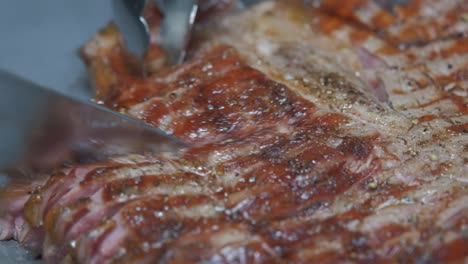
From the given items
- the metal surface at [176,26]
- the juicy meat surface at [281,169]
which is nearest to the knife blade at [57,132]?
the juicy meat surface at [281,169]

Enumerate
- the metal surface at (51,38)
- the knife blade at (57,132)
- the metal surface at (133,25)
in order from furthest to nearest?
the metal surface at (51,38), the metal surface at (133,25), the knife blade at (57,132)

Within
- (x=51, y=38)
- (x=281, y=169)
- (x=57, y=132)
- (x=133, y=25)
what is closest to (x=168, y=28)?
(x=133, y=25)

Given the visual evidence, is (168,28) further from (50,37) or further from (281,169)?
(281,169)

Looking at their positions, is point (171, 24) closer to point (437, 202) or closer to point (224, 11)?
point (224, 11)

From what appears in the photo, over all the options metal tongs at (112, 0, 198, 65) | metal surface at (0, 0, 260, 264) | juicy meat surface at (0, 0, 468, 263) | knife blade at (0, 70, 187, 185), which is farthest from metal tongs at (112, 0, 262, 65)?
knife blade at (0, 70, 187, 185)

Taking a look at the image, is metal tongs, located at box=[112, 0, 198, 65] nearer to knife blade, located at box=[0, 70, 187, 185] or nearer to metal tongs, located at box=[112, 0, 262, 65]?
metal tongs, located at box=[112, 0, 262, 65]

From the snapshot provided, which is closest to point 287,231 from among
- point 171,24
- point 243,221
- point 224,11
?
point 243,221

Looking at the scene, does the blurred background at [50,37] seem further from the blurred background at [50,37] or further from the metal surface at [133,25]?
the metal surface at [133,25]
